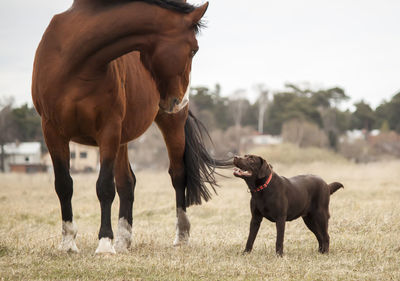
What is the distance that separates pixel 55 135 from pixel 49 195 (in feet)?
41.1

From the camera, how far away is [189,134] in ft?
24.5

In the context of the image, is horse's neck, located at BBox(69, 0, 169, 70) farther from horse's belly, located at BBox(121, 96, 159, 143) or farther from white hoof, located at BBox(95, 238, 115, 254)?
white hoof, located at BBox(95, 238, 115, 254)

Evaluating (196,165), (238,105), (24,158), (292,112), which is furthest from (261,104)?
(196,165)

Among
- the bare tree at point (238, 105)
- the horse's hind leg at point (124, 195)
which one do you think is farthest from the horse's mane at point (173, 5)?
the bare tree at point (238, 105)

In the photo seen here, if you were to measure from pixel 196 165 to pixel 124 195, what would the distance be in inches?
45.1

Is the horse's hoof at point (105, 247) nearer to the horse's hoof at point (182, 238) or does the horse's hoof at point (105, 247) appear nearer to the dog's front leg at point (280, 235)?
the horse's hoof at point (182, 238)

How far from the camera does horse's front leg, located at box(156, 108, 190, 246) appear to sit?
7047 mm

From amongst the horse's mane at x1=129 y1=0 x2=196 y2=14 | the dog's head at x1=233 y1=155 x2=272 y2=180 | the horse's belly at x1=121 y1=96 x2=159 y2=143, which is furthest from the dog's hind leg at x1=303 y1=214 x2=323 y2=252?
the horse's mane at x1=129 y1=0 x2=196 y2=14

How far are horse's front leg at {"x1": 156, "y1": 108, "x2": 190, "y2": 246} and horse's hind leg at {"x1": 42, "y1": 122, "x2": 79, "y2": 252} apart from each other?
5.42 feet

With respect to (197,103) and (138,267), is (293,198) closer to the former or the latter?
(138,267)

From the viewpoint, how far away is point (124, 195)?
22.5 ft

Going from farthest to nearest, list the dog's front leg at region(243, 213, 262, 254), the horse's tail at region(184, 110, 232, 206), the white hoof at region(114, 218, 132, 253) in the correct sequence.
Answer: the horse's tail at region(184, 110, 232, 206)
the white hoof at region(114, 218, 132, 253)
the dog's front leg at region(243, 213, 262, 254)

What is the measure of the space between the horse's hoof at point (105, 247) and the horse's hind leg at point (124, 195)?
2.99 ft

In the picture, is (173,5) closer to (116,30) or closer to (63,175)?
(116,30)
